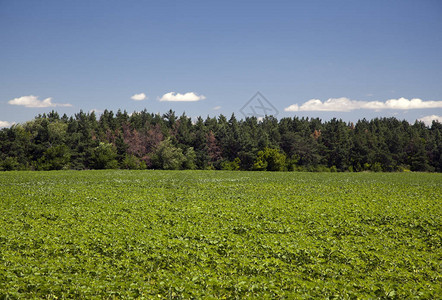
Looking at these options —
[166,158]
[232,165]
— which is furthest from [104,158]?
[232,165]

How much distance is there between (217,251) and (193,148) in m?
75.9

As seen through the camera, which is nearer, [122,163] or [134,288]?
[134,288]

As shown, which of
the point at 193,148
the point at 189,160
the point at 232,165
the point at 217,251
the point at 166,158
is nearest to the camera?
the point at 217,251

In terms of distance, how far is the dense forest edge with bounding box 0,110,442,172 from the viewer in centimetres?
7431

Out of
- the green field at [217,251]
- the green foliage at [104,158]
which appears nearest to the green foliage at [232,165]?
the green foliage at [104,158]

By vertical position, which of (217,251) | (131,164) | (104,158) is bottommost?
(217,251)

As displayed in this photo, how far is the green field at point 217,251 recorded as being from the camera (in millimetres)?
8562

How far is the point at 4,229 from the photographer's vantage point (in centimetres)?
1366

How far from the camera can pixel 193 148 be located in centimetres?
8731

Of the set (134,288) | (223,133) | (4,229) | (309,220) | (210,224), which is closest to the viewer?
(134,288)

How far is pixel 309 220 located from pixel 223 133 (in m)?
79.2

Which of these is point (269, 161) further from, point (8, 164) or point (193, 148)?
point (8, 164)

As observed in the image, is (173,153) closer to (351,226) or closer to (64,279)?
(351,226)

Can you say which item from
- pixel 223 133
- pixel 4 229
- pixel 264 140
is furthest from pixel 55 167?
pixel 4 229
